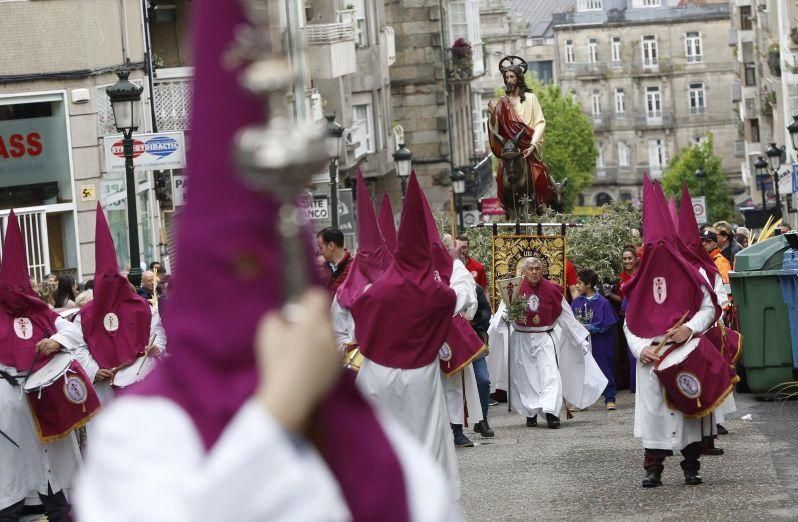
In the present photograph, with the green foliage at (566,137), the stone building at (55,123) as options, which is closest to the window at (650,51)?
the green foliage at (566,137)

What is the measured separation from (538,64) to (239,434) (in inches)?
4897

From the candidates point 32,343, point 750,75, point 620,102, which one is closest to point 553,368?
point 32,343

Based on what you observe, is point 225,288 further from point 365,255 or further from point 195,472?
point 365,255

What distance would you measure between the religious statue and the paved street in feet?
23.6

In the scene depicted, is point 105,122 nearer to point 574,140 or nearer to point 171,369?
point 171,369

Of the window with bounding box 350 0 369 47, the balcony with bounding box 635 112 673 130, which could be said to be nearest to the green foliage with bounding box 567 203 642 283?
the window with bounding box 350 0 369 47

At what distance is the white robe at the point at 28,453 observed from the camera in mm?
11859

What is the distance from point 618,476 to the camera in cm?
1341

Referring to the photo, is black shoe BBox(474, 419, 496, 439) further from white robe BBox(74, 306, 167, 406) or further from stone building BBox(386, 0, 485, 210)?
stone building BBox(386, 0, 485, 210)

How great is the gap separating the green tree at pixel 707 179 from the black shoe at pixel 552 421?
258ft

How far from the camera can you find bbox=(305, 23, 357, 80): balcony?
42.2m

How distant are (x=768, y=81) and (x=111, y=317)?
51.8m

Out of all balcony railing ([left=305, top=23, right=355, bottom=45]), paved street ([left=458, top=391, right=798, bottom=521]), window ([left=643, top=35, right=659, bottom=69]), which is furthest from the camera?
window ([left=643, top=35, right=659, bottom=69])

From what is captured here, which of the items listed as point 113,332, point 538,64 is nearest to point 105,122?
point 113,332
